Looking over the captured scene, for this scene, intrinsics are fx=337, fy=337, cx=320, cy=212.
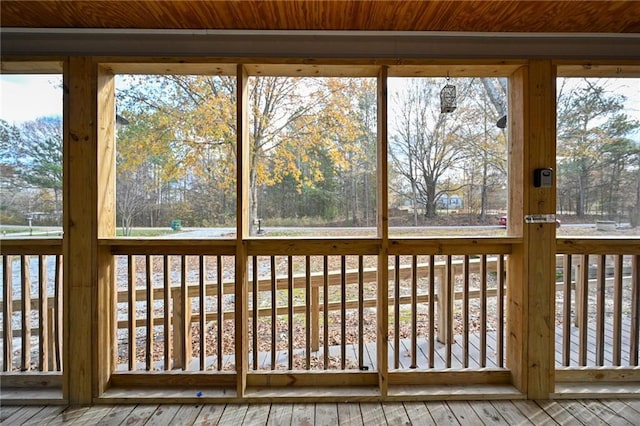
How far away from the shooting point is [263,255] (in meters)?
2.24

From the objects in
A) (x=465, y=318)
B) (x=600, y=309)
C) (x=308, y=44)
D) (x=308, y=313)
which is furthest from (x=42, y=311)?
(x=600, y=309)

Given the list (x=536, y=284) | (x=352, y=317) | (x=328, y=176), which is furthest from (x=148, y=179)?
(x=536, y=284)

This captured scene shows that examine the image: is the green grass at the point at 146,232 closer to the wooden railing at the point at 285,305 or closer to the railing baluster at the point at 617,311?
the wooden railing at the point at 285,305

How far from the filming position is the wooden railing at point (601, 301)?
7.44ft

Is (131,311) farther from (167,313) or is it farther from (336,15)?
(336,15)

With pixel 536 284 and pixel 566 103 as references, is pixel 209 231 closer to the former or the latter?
pixel 536 284

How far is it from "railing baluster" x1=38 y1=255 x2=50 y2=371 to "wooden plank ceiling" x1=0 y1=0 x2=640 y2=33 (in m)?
1.54

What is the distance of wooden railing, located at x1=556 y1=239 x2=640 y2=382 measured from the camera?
2.27 meters

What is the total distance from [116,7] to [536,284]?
301cm

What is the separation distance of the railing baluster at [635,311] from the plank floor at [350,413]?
30 cm

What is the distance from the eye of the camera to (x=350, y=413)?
2029mm

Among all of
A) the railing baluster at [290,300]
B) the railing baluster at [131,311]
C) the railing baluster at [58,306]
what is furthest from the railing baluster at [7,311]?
the railing baluster at [290,300]

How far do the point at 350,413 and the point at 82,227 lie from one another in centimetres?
202

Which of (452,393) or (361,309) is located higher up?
(361,309)
